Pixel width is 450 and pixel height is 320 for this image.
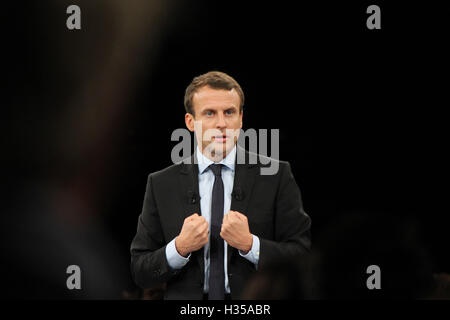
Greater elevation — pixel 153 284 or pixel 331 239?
pixel 331 239

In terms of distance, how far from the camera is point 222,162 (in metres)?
3.13

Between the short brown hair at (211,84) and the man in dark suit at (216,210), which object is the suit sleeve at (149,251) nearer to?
the man in dark suit at (216,210)

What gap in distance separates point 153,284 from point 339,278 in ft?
5.67

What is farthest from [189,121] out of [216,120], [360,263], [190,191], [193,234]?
[360,263]

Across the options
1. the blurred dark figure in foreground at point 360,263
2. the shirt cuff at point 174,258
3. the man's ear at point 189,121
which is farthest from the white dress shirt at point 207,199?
the blurred dark figure in foreground at point 360,263

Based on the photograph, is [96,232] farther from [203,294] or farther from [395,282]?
[395,282]

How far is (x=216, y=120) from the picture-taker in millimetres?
3100

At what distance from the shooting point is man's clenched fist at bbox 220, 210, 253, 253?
9.36ft

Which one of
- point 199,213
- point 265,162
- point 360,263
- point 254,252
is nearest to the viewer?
point 360,263

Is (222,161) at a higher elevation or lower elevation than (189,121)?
lower

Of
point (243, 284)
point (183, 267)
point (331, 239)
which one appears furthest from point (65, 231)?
point (331, 239)

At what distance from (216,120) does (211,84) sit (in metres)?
0.20

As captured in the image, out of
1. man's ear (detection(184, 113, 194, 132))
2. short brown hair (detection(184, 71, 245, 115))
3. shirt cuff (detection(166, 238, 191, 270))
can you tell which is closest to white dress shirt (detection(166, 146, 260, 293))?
shirt cuff (detection(166, 238, 191, 270))

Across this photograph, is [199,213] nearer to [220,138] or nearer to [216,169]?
[216,169]
